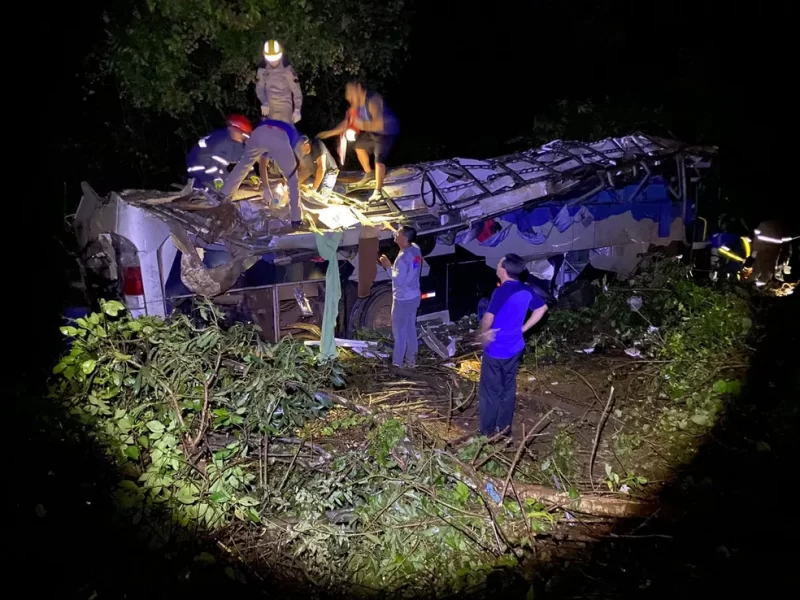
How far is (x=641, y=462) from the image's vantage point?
16.8 ft

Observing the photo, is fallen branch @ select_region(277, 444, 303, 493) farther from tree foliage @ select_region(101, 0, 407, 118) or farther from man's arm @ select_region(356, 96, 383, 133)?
tree foliage @ select_region(101, 0, 407, 118)

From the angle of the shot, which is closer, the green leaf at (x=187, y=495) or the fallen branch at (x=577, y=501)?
the green leaf at (x=187, y=495)

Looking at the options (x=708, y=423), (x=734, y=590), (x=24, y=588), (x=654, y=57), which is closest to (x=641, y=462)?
(x=708, y=423)

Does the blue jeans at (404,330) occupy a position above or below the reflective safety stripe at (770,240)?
below

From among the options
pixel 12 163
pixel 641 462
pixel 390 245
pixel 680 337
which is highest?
pixel 12 163

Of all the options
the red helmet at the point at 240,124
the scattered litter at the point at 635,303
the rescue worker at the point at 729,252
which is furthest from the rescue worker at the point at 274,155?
the rescue worker at the point at 729,252

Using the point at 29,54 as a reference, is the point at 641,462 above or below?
below

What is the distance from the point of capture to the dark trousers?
17.2ft

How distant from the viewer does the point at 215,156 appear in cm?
779

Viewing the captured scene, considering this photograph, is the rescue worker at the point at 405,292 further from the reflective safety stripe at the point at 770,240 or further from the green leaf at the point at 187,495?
the reflective safety stripe at the point at 770,240

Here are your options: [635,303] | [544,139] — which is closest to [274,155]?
[635,303]

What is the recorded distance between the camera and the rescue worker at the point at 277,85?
716 centimetres

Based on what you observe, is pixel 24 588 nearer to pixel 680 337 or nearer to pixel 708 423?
pixel 708 423

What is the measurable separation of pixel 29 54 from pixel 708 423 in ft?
39.5
